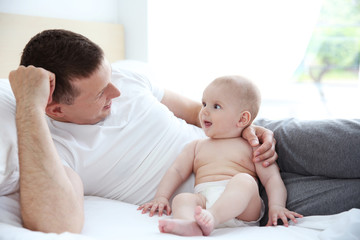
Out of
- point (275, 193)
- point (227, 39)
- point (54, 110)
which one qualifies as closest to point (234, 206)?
point (275, 193)

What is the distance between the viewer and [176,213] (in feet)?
3.87

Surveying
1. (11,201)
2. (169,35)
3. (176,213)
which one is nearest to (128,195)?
(176,213)

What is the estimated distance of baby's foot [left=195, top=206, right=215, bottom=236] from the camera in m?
1.05

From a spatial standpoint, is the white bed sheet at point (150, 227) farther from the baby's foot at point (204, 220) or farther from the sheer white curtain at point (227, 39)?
the sheer white curtain at point (227, 39)

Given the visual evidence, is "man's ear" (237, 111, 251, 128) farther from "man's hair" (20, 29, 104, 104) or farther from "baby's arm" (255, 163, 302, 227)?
"man's hair" (20, 29, 104, 104)

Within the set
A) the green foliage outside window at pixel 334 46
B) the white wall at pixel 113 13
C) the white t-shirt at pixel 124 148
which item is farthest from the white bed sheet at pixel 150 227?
the green foliage outside window at pixel 334 46

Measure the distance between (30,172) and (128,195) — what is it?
0.45 meters

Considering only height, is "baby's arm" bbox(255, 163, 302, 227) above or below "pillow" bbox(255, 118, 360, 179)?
below

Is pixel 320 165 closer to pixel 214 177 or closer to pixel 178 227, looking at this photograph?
pixel 214 177

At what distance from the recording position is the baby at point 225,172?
118cm

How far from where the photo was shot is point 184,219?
1123 millimetres

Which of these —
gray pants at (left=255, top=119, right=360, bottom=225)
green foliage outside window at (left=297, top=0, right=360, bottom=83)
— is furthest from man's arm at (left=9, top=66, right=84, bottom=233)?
green foliage outside window at (left=297, top=0, right=360, bottom=83)

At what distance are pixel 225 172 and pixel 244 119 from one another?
0.76ft

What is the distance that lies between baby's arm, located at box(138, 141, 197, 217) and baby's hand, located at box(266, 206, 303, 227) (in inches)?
13.7
